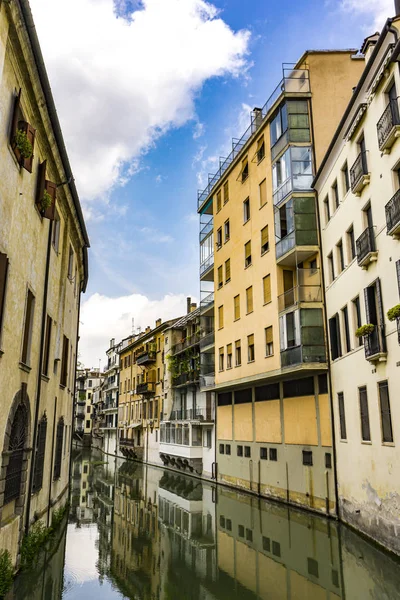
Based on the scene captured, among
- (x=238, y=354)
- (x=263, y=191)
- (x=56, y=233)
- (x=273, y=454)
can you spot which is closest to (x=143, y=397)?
(x=238, y=354)

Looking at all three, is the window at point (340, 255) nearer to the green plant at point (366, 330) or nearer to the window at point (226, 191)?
the green plant at point (366, 330)

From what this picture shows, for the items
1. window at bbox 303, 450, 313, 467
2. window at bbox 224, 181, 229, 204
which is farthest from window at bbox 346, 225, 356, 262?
window at bbox 224, 181, 229, 204

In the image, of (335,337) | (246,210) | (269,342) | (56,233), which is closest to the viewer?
(56,233)

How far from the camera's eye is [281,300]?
73.0 feet

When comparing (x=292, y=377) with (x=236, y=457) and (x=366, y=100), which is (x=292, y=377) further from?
(x=366, y=100)

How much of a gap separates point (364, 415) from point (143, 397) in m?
38.2

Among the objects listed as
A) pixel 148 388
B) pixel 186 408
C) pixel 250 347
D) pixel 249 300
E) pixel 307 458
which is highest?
pixel 249 300

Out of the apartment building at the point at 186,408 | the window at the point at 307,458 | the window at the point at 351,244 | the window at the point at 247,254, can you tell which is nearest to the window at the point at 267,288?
the window at the point at 247,254

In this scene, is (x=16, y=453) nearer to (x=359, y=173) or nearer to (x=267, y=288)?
(x=359, y=173)

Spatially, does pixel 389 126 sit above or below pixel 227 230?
below

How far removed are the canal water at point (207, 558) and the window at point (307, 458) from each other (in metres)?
1.98

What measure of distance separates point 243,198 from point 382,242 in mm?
14154

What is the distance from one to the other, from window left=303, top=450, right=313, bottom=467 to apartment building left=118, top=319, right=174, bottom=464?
2620 centimetres

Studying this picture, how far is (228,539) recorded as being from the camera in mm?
16578
